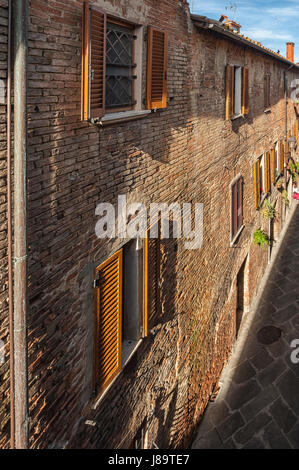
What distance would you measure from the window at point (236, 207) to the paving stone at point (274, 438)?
4056mm

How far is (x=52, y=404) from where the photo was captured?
3502 millimetres

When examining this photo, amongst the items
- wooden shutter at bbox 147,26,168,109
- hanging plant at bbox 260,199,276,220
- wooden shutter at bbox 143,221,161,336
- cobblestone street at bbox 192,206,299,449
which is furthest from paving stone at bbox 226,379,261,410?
wooden shutter at bbox 147,26,168,109

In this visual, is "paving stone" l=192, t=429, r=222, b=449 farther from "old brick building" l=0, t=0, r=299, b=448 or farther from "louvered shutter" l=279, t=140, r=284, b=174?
"louvered shutter" l=279, t=140, r=284, b=174

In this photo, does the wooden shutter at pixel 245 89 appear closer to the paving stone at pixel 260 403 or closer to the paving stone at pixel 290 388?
the paving stone at pixel 290 388

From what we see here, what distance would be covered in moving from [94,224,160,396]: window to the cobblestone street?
13.1 feet

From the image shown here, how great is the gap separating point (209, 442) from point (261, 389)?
72.0 inches

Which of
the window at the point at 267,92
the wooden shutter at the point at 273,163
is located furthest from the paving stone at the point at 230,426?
the wooden shutter at the point at 273,163

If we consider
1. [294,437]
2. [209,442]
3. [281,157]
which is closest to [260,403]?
[294,437]

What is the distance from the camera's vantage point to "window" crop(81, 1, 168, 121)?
3.42 metres

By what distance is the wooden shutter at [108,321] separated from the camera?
407 centimetres

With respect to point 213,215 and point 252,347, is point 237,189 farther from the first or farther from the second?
point 252,347

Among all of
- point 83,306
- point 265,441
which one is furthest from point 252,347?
point 83,306

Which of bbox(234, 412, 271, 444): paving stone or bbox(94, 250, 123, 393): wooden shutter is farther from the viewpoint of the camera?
bbox(234, 412, 271, 444): paving stone

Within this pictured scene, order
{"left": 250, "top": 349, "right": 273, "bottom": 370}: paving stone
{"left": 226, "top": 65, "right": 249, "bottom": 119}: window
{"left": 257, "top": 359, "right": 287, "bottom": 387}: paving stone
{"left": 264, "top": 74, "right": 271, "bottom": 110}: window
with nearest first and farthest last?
{"left": 257, "top": 359, "right": 287, "bottom": 387}: paving stone
{"left": 226, "top": 65, "right": 249, "bottom": 119}: window
{"left": 250, "top": 349, "right": 273, "bottom": 370}: paving stone
{"left": 264, "top": 74, "right": 271, "bottom": 110}: window
